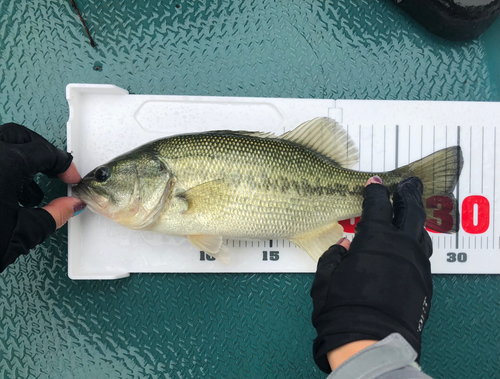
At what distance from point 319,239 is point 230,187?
0.41 metres

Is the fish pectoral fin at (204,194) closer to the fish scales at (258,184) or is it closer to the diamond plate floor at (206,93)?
the fish scales at (258,184)

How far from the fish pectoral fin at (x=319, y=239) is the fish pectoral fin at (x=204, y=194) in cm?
35

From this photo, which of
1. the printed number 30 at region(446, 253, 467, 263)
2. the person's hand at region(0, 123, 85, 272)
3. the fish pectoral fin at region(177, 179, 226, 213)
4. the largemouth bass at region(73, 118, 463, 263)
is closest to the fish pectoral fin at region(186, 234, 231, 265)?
the largemouth bass at region(73, 118, 463, 263)

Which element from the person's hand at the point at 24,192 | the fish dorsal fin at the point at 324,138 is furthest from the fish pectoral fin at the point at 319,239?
the person's hand at the point at 24,192

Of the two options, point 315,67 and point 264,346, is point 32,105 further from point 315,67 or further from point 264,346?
point 264,346

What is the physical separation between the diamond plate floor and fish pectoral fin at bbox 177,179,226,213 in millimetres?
435

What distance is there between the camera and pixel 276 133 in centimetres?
146

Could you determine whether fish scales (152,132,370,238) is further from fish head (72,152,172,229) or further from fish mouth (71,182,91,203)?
fish mouth (71,182,91,203)

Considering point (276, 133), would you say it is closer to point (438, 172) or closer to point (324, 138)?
point (324, 138)

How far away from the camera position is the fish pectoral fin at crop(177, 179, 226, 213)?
1197 mm

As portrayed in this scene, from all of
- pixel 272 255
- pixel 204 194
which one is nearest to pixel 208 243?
pixel 204 194

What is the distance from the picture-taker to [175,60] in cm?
150

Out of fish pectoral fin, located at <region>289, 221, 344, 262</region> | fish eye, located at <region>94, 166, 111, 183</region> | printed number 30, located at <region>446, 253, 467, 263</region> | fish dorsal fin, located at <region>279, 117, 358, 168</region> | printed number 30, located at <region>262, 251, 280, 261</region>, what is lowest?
printed number 30, located at <region>446, 253, 467, 263</region>

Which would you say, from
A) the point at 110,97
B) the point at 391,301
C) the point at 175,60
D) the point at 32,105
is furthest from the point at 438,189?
the point at 32,105
